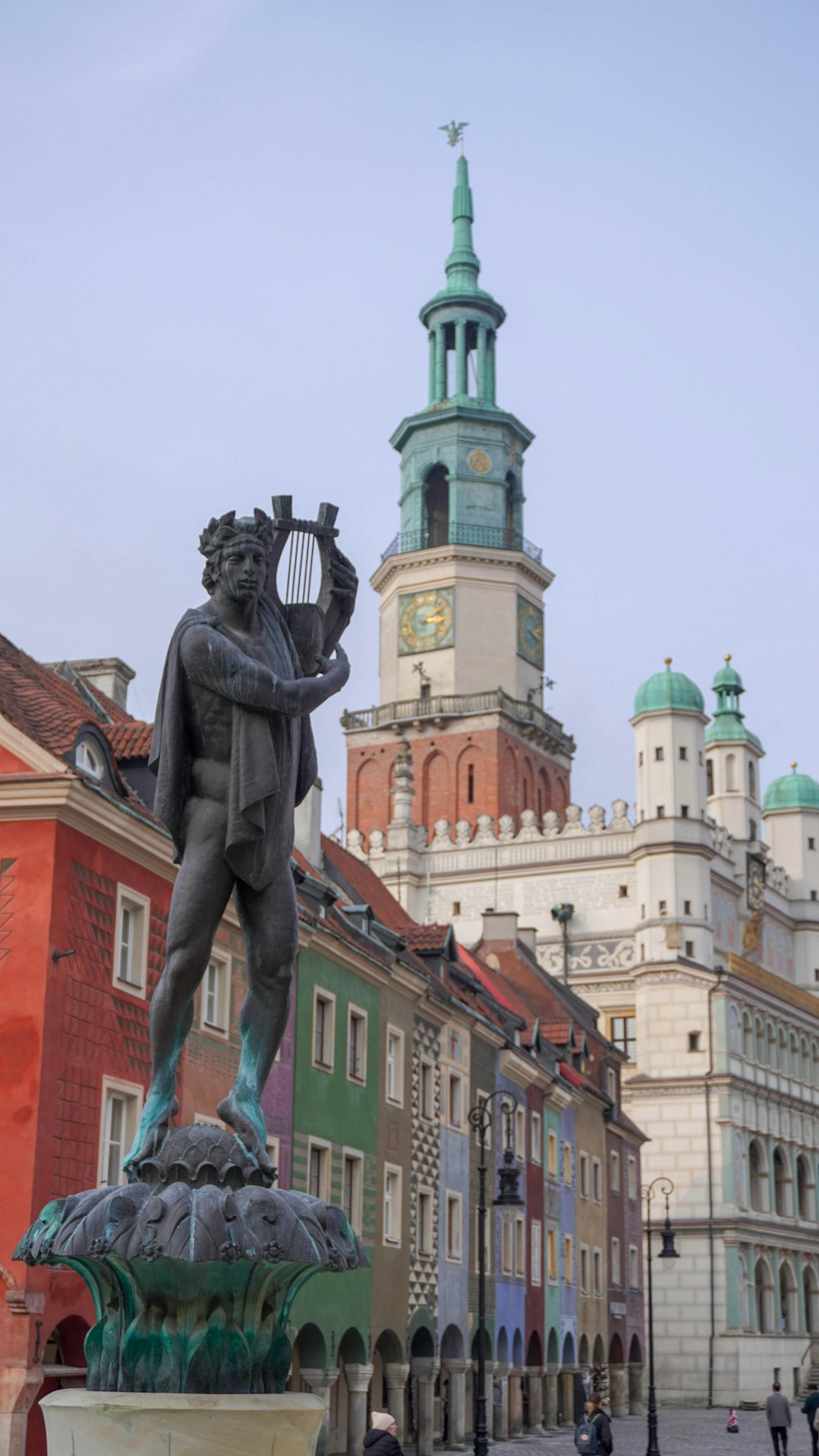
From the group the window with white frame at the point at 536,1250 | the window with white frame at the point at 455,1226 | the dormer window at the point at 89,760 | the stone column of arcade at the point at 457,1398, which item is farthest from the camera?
the window with white frame at the point at 536,1250

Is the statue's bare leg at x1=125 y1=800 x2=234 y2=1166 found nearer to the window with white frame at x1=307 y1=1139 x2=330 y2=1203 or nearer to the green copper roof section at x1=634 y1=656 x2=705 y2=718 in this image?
the window with white frame at x1=307 y1=1139 x2=330 y2=1203

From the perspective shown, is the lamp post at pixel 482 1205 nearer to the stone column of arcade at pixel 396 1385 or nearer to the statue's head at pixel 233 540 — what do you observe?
the stone column of arcade at pixel 396 1385

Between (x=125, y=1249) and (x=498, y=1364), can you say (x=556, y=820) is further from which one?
(x=125, y=1249)

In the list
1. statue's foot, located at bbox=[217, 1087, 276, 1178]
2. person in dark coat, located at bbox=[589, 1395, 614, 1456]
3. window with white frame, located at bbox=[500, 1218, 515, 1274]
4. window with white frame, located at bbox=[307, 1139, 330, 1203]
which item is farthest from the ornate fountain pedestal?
window with white frame, located at bbox=[500, 1218, 515, 1274]

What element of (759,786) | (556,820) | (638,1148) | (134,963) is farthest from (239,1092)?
(759,786)

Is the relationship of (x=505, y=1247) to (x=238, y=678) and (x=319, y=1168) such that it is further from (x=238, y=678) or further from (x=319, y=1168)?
(x=238, y=678)

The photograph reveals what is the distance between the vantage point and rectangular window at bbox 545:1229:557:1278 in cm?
4591

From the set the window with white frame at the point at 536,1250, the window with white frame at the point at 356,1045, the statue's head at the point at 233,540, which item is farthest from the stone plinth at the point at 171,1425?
the window with white frame at the point at 536,1250

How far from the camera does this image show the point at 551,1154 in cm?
4666

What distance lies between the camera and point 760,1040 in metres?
67.3

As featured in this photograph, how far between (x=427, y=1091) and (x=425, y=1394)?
527 cm

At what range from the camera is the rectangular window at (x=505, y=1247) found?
4106 centimetres

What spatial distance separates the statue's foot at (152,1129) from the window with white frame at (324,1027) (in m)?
22.0

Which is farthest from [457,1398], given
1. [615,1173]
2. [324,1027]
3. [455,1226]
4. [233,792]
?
[233,792]
